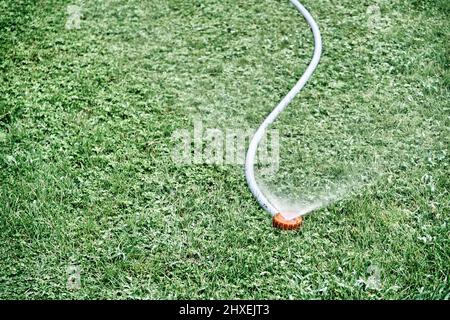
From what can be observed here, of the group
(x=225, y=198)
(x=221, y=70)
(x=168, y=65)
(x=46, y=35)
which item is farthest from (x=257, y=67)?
(x=46, y=35)

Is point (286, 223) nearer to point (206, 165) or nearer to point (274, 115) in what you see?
point (206, 165)

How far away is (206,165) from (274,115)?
29.1 inches

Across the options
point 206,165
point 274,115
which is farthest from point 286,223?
point 274,115

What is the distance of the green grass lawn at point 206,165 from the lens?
10.2 ft

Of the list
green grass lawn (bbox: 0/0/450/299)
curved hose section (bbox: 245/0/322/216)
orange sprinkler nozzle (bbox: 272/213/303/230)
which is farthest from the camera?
curved hose section (bbox: 245/0/322/216)

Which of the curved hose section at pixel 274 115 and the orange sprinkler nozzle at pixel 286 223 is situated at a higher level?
the curved hose section at pixel 274 115

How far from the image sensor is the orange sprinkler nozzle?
3.28 m

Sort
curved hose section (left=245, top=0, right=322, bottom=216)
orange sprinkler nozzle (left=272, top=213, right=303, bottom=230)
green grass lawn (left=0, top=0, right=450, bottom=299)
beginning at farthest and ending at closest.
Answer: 1. curved hose section (left=245, top=0, right=322, bottom=216)
2. orange sprinkler nozzle (left=272, top=213, right=303, bottom=230)
3. green grass lawn (left=0, top=0, right=450, bottom=299)

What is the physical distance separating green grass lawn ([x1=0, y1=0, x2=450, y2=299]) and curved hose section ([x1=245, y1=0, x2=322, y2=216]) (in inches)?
2.7

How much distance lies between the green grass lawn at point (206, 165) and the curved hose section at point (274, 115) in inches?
2.7

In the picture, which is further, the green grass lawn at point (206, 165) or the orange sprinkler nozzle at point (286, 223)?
the orange sprinkler nozzle at point (286, 223)

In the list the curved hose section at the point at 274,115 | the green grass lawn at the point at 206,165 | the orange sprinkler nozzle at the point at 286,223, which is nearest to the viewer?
the green grass lawn at the point at 206,165

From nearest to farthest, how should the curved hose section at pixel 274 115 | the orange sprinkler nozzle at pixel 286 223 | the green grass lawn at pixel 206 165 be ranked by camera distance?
1. the green grass lawn at pixel 206 165
2. the orange sprinkler nozzle at pixel 286 223
3. the curved hose section at pixel 274 115

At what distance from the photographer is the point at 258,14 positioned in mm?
5539
